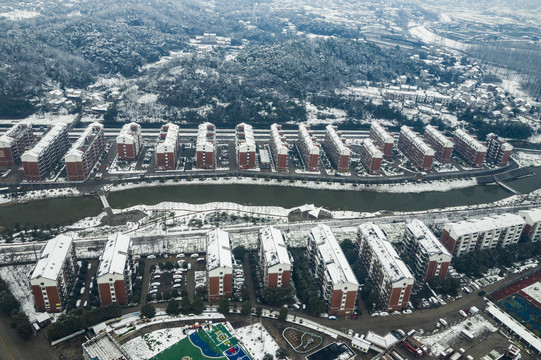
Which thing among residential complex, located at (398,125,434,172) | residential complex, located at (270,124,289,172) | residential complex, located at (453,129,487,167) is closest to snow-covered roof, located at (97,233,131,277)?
residential complex, located at (270,124,289,172)

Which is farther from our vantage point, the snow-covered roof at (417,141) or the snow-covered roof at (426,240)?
the snow-covered roof at (417,141)

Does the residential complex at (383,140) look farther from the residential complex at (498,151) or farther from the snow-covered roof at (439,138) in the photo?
the residential complex at (498,151)

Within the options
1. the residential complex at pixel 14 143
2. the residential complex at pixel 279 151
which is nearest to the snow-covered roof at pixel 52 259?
the residential complex at pixel 14 143

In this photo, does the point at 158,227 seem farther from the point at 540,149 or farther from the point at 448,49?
the point at 448,49

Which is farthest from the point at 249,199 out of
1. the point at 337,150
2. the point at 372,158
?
the point at 372,158

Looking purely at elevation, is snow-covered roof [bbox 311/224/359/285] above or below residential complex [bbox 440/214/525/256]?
above

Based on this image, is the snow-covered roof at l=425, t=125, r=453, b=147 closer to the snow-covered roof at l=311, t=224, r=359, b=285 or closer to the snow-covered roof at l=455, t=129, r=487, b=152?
the snow-covered roof at l=455, t=129, r=487, b=152

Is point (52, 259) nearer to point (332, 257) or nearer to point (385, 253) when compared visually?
point (332, 257)
